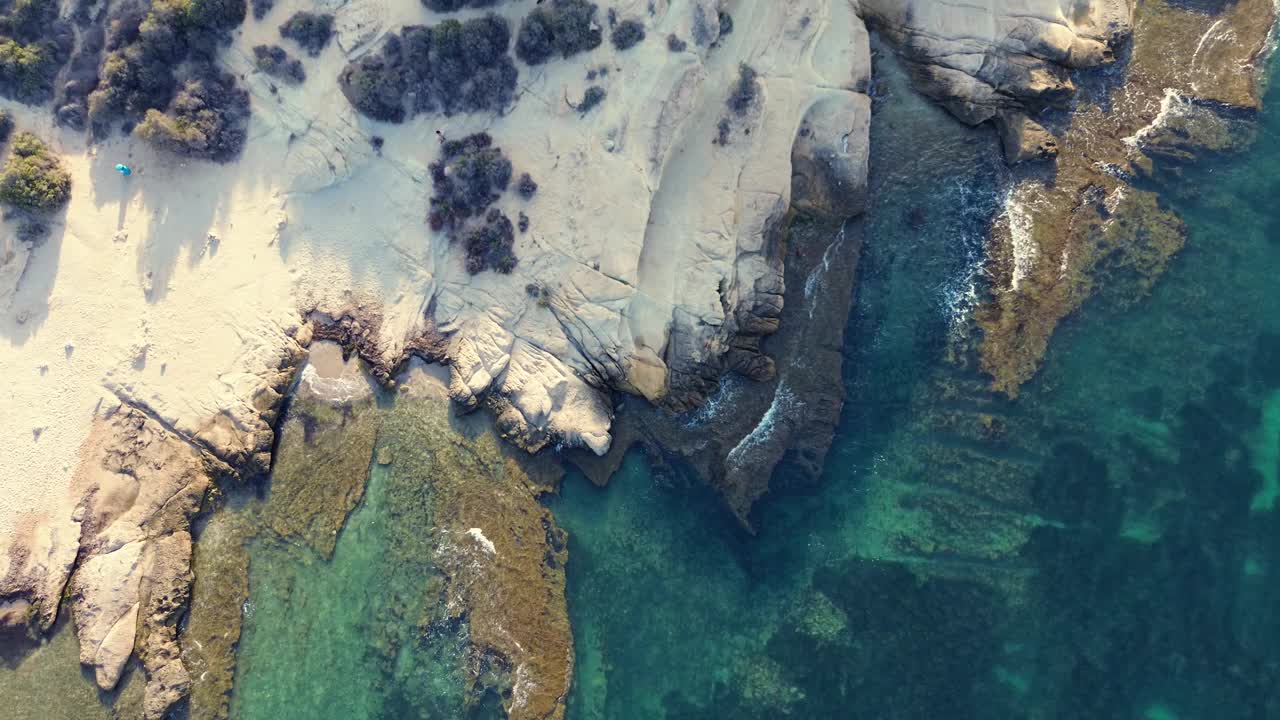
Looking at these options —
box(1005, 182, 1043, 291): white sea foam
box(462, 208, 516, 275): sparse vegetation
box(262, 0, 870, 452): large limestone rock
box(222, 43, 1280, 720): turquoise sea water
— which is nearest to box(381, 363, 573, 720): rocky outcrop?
box(222, 43, 1280, 720): turquoise sea water

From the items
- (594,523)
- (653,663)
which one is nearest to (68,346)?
(594,523)

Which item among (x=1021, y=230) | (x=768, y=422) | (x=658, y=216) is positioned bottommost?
(x=768, y=422)

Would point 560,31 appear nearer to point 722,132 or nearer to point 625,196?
point 625,196

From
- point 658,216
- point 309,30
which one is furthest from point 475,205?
point 309,30

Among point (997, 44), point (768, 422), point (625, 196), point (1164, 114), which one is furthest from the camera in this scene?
point (1164, 114)

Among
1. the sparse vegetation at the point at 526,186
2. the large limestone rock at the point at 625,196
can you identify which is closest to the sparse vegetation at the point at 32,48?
the large limestone rock at the point at 625,196

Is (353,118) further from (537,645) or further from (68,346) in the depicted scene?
(537,645)
